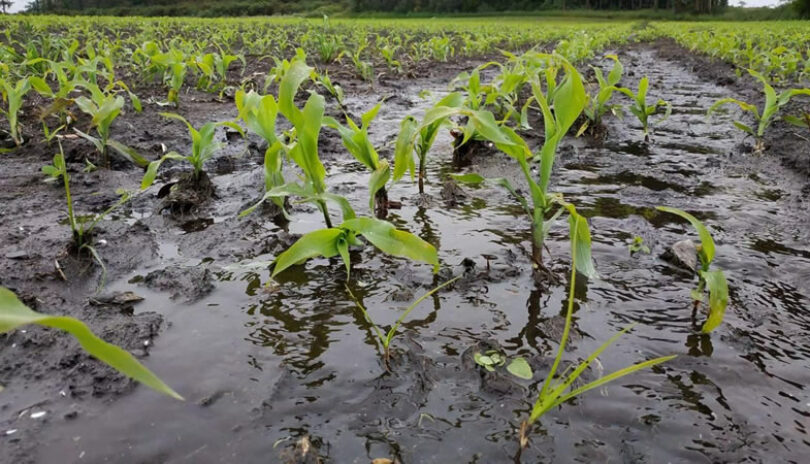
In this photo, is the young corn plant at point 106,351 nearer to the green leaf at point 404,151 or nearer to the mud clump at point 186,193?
the green leaf at point 404,151

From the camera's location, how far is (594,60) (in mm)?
11375

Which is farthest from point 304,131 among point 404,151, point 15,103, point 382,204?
point 15,103

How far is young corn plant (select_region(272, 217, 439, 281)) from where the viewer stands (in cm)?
159

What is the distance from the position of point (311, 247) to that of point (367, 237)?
186 millimetres

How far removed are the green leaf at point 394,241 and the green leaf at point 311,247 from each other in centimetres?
6

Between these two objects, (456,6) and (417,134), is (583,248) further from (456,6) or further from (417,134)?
(456,6)

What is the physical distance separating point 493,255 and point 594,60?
10.8 m

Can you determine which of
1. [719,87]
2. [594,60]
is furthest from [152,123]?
[594,60]

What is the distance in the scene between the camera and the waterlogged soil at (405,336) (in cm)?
115

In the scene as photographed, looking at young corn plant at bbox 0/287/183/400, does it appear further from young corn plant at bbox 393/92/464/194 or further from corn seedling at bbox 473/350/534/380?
young corn plant at bbox 393/92/464/194

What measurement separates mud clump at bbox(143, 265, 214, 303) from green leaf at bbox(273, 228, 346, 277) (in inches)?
12.7

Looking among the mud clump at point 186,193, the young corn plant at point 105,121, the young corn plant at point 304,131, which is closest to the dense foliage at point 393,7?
the young corn plant at point 105,121

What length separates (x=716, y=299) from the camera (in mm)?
1417

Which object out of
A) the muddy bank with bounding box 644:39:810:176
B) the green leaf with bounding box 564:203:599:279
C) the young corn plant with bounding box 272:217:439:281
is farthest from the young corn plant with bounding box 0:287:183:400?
the muddy bank with bounding box 644:39:810:176
